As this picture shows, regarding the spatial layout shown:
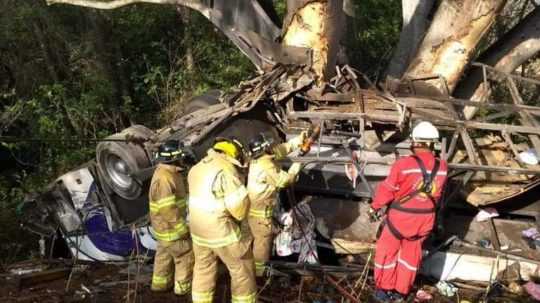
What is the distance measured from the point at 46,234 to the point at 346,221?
141 inches

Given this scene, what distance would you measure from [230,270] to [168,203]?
0.81 metres

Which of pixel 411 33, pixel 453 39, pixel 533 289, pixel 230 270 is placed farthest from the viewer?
pixel 411 33

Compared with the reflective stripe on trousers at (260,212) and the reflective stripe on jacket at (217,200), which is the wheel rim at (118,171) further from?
the reflective stripe on jacket at (217,200)

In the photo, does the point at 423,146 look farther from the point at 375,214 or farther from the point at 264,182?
the point at 264,182

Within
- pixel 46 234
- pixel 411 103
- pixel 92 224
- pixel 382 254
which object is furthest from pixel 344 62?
pixel 46 234

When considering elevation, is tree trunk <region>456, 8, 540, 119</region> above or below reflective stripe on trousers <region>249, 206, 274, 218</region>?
above

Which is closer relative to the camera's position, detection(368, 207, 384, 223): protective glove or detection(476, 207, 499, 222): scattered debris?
detection(368, 207, 384, 223): protective glove

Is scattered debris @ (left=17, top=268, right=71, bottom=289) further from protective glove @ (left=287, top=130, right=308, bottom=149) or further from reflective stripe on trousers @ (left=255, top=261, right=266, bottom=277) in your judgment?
protective glove @ (left=287, top=130, right=308, bottom=149)

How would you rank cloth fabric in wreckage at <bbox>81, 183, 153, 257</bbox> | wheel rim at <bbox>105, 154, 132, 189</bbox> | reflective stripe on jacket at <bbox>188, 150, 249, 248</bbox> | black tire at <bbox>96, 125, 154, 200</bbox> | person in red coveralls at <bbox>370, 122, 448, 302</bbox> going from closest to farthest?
reflective stripe on jacket at <bbox>188, 150, 249, 248</bbox> → person in red coveralls at <bbox>370, 122, 448, 302</bbox> → black tire at <bbox>96, 125, 154, 200</bbox> → wheel rim at <bbox>105, 154, 132, 189</bbox> → cloth fabric in wreckage at <bbox>81, 183, 153, 257</bbox>

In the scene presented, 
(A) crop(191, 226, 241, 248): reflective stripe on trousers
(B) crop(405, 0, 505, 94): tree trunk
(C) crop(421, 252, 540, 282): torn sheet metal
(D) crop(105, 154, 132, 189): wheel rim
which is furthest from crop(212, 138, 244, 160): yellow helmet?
(B) crop(405, 0, 505, 94): tree trunk

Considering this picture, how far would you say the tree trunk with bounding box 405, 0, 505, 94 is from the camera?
652 cm

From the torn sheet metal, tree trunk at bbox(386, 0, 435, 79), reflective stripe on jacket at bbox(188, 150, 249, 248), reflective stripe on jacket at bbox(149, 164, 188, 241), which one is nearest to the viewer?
reflective stripe on jacket at bbox(188, 150, 249, 248)

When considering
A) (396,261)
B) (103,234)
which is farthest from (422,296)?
(103,234)

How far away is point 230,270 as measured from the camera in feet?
13.7
